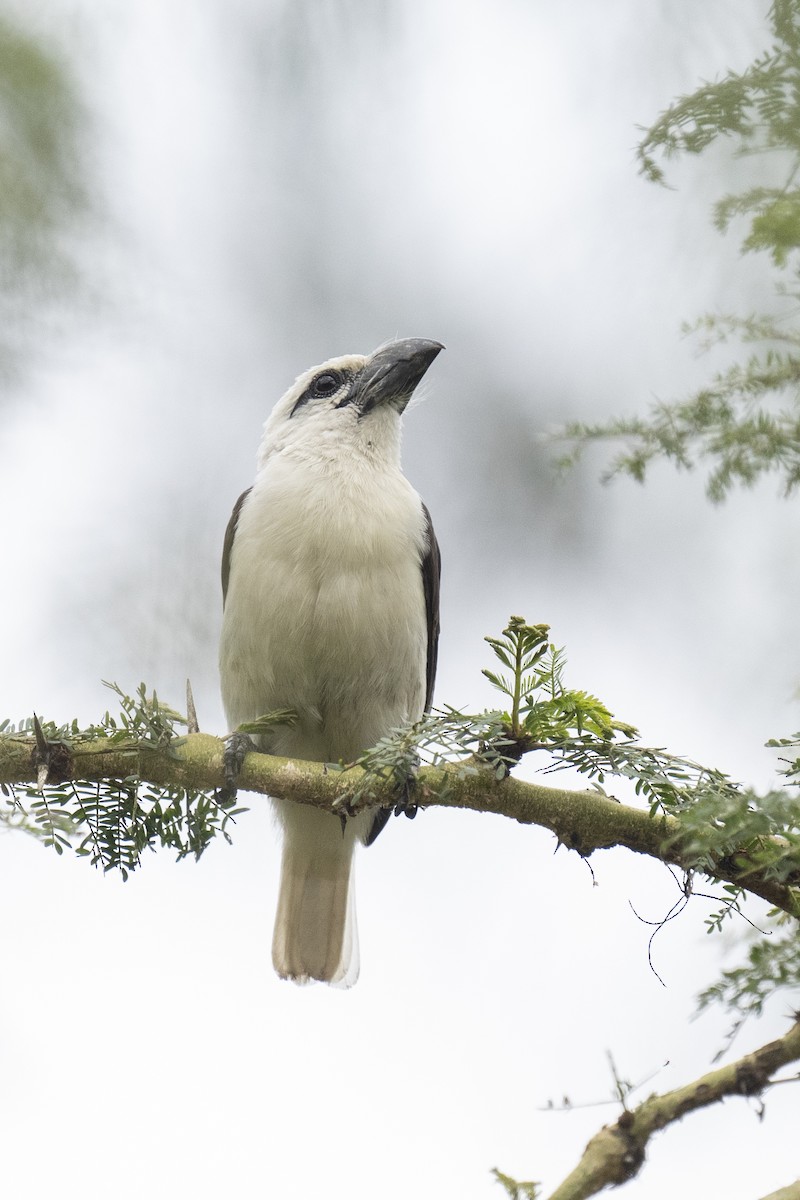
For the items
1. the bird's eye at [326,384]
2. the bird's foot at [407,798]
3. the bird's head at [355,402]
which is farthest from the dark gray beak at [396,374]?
the bird's foot at [407,798]

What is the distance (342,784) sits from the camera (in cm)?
304

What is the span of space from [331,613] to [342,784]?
1563 millimetres

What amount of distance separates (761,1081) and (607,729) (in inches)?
37.4

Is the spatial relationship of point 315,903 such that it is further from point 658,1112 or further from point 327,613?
point 658,1112

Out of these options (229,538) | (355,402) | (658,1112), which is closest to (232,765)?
(658,1112)

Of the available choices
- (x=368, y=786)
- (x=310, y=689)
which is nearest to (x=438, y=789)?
(x=368, y=786)

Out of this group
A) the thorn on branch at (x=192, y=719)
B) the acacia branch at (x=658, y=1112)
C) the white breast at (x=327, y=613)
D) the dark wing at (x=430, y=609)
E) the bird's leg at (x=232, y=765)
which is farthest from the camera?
the dark wing at (x=430, y=609)

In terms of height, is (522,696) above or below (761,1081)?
above

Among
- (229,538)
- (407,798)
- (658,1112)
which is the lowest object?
(658,1112)

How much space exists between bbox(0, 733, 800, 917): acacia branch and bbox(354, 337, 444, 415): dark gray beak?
2734 millimetres

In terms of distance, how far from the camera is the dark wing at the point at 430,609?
202 inches

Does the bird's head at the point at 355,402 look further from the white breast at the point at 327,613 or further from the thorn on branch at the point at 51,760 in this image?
the thorn on branch at the point at 51,760

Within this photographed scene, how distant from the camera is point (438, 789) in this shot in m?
2.89

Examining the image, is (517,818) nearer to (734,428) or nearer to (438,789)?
(438,789)
